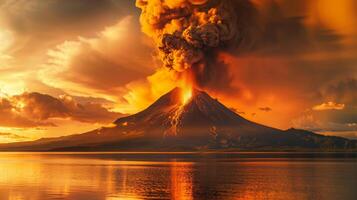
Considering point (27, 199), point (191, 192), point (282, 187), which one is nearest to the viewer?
point (27, 199)

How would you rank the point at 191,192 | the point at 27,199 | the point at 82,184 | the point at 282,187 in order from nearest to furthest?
1. the point at 27,199
2. the point at 191,192
3. the point at 282,187
4. the point at 82,184

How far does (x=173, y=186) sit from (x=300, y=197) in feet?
46.2

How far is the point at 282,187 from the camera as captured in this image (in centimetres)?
4725

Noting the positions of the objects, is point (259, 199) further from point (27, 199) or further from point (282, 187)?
point (27, 199)

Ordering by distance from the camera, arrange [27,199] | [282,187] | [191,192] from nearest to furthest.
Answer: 1. [27,199]
2. [191,192]
3. [282,187]

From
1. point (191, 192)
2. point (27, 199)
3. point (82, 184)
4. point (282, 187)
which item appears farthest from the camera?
point (82, 184)

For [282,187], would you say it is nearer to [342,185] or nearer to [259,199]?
[342,185]

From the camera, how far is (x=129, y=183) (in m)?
52.1

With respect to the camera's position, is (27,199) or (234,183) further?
(234,183)

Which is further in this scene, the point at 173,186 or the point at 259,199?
the point at 173,186

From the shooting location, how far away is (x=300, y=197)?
39.6 m

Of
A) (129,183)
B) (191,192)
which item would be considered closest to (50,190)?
(129,183)

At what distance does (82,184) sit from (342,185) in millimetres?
26961

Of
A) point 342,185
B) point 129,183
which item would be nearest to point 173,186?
point 129,183
